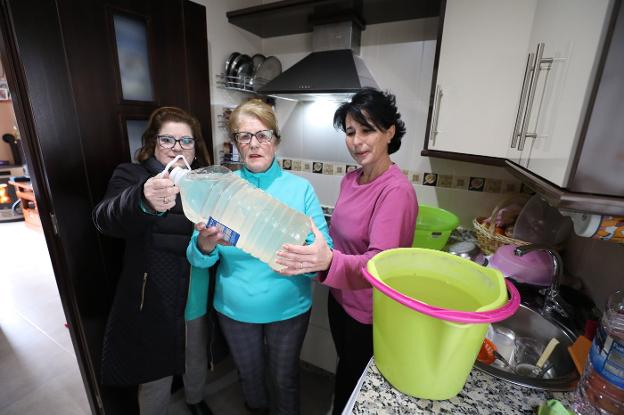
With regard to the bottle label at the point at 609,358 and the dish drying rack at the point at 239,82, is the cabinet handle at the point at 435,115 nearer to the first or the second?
the bottle label at the point at 609,358

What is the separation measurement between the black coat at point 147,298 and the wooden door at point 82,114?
13 centimetres

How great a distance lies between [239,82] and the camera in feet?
6.13

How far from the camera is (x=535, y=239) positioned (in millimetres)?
1222

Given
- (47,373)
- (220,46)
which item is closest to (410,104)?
(220,46)

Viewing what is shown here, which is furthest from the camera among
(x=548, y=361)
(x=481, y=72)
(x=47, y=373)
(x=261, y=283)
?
(x=47, y=373)

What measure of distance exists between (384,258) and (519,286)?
2.50ft

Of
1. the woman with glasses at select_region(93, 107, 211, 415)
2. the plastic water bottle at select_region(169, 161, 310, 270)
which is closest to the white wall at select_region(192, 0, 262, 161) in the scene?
the woman with glasses at select_region(93, 107, 211, 415)

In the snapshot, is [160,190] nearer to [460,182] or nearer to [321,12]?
[321,12]

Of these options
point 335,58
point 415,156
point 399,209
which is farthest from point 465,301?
point 335,58

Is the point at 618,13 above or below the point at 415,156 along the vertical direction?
above

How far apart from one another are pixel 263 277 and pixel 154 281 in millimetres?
423

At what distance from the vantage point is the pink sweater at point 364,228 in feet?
2.53

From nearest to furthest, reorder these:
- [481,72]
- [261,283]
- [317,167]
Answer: [261,283] → [481,72] → [317,167]

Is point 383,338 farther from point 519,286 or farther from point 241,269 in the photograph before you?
point 519,286
